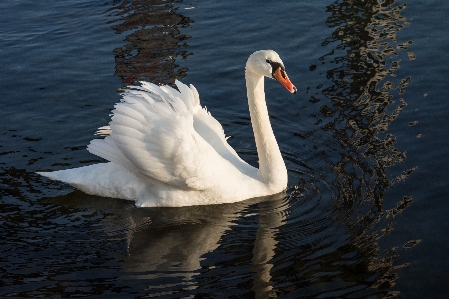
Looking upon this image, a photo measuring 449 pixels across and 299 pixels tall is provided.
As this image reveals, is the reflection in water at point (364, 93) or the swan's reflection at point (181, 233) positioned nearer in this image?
the swan's reflection at point (181, 233)

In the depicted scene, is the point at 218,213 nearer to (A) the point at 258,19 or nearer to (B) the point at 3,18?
(A) the point at 258,19

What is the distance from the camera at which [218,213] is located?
30.1 feet

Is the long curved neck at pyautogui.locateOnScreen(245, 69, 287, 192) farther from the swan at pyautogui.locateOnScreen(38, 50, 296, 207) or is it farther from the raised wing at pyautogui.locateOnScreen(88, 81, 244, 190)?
the raised wing at pyautogui.locateOnScreen(88, 81, 244, 190)

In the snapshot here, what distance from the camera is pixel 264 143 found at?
942cm

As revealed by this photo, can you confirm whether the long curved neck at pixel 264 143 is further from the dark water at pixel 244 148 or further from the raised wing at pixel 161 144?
the raised wing at pixel 161 144

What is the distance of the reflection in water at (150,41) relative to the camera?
12.7 metres

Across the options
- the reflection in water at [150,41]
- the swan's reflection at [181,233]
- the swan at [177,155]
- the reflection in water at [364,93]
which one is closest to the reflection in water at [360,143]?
the reflection in water at [364,93]

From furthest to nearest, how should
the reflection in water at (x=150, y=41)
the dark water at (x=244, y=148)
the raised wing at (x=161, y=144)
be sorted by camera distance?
the reflection in water at (x=150, y=41) < the raised wing at (x=161, y=144) < the dark water at (x=244, y=148)

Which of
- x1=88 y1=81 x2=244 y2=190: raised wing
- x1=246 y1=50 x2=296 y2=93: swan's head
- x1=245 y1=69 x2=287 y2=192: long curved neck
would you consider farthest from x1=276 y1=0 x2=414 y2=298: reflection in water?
x1=88 y1=81 x2=244 y2=190: raised wing

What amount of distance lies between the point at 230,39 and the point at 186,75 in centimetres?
160

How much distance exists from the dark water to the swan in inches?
7.7

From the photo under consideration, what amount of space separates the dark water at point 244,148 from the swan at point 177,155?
20 centimetres

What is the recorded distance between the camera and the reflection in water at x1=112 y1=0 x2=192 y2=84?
12.7 meters

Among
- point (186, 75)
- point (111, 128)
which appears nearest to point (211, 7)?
point (186, 75)
